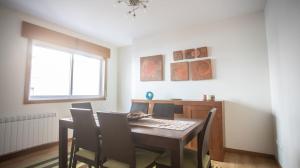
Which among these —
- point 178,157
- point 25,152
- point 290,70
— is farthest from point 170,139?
point 25,152

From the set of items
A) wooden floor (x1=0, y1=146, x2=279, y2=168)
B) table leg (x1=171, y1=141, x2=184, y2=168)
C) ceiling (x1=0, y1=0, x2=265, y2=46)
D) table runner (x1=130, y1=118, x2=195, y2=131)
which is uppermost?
ceiling (x1=0, y1=0, x2=265, y2=46)

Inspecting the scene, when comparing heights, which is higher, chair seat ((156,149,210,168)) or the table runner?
the table runner

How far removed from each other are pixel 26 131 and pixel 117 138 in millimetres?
2237

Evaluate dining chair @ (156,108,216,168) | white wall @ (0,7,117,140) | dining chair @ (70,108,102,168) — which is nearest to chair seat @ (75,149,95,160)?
dining chair @ (70,108,102,168)

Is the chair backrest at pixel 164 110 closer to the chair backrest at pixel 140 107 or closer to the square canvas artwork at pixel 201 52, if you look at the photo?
the chair backrest at pixel 140 107

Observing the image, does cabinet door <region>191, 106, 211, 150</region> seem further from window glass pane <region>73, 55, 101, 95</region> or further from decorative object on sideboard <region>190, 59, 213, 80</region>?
window glass pane <region>73, 55, 101, 95</region>

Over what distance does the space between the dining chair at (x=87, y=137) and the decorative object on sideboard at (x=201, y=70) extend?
225 cm

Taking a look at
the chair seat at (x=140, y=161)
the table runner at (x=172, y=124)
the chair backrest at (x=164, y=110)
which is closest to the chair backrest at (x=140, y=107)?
the chair backrest at (x=164, y=110)

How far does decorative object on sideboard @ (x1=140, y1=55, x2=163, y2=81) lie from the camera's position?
11.9 feet

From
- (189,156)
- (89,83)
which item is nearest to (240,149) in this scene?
(189,156)

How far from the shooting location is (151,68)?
147 inches

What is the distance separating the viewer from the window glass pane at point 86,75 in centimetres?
371

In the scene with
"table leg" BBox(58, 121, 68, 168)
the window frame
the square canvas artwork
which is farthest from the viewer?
the square canvas artwork

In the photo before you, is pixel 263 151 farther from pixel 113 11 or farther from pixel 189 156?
pixel 113 11
